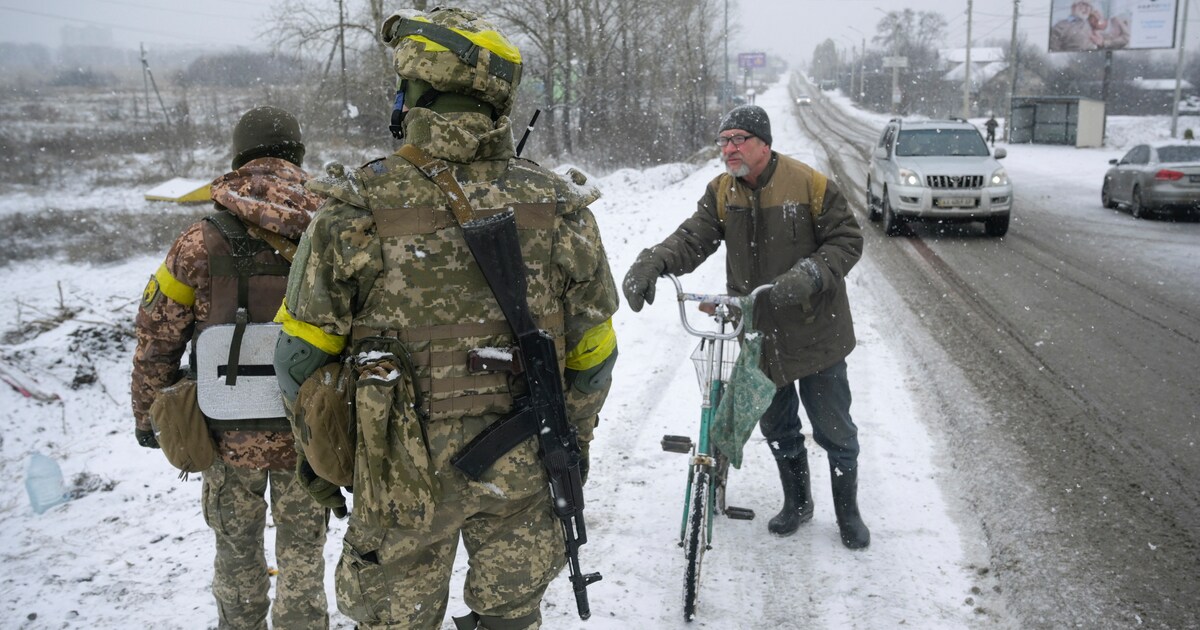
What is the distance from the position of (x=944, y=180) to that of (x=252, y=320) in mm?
12188

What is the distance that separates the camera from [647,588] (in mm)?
3455

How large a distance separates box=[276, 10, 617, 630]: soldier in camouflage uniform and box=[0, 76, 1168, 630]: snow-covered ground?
4.12ft

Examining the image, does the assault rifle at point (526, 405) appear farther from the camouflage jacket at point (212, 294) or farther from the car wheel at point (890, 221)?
the car wheel at point (890, 221)

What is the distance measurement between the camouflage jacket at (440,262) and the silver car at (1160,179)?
15.8 m

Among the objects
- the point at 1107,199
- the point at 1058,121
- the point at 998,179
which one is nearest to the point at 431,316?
the point at 998,179

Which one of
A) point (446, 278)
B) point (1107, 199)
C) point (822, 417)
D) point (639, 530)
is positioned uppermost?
point (446, 278)

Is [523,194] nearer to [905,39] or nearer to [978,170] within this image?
[978,170]

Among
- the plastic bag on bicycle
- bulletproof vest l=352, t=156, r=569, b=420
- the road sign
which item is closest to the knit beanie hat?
the plastic bag on bicycle

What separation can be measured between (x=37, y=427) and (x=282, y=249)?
4703 millimetres

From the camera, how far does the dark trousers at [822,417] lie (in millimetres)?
3664

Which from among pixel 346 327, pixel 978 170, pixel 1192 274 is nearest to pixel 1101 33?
pixel 978 170

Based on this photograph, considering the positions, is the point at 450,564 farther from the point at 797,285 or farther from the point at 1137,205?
the point at 1137,205

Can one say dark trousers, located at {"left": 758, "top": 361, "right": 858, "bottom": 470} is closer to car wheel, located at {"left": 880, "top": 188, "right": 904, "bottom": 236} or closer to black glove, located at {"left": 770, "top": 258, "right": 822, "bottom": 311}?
black glove, located at {"left": 770, "top": 258, "right": 822, "bottom": 311}

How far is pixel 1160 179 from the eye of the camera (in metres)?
14.3
